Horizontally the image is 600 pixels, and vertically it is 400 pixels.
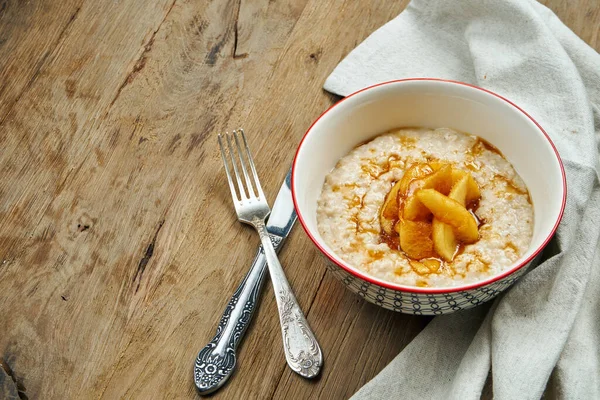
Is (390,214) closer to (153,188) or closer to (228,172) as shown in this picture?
(228,172)

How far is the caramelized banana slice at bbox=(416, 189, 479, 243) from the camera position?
140cm

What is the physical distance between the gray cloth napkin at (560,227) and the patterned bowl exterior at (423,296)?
12cm

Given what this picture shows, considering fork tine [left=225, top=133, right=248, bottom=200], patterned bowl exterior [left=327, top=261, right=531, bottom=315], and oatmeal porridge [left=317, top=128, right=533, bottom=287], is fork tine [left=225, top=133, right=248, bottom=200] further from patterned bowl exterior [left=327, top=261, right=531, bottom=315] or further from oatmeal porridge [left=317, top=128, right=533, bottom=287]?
patterned bowl exterior [left=327, top=261, right=531, bottom=315]

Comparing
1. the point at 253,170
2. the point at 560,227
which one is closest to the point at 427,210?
the point at 560,227

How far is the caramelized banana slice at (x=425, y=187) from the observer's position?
1427 mm

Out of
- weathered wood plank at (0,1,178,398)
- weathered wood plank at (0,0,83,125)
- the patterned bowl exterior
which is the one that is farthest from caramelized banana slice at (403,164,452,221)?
weathered wood plank at (0,0,83,125)

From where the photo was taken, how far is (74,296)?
1.68 metres

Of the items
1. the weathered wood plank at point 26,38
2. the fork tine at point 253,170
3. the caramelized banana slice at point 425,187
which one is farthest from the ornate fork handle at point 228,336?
the weathered wood plank at point 26,38

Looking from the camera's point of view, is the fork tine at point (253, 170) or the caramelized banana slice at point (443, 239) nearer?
the caramelized banana slice at point (443, 239)

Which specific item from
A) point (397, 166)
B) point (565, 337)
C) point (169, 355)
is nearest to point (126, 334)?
point (169, 355)

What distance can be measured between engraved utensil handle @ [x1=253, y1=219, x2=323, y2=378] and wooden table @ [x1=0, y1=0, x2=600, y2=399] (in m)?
0.03

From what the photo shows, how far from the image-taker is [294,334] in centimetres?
156

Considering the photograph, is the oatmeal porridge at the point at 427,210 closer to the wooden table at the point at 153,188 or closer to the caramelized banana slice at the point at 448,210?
the caramelized banana slice at the point at 448,210

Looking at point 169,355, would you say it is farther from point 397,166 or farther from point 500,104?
point 500,104
